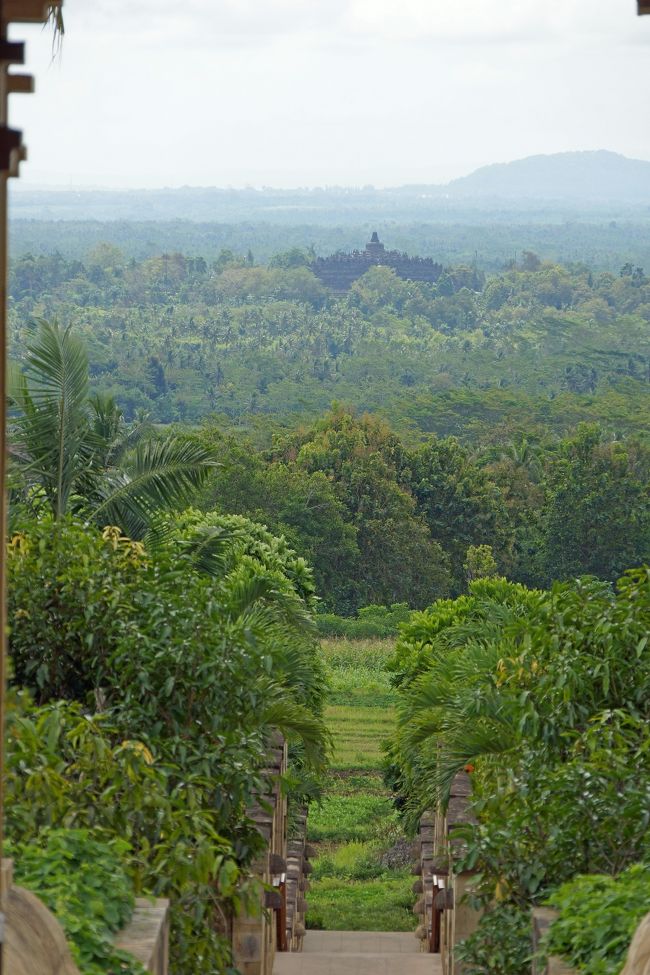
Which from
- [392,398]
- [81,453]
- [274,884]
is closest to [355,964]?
[274,884]

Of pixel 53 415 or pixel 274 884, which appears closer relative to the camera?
pixel 274 884

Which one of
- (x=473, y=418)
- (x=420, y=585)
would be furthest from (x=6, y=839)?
(x=473, y=418)

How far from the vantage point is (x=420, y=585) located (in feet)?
167

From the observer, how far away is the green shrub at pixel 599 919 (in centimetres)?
724

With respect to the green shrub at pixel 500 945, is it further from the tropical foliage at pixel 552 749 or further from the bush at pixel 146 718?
the bush at pixel 146 718

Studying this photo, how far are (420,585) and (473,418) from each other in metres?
27.0

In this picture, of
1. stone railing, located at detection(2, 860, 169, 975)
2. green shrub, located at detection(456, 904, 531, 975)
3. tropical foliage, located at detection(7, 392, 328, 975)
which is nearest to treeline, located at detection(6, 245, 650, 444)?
tropical foliage, located at detection(7, 392, 328, 975)

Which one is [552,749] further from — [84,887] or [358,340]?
[358,340]

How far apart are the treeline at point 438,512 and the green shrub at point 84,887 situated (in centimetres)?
3853

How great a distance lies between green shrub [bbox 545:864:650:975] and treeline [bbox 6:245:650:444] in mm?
55377

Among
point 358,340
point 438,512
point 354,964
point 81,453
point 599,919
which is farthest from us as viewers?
point 358,340

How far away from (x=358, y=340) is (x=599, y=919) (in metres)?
114

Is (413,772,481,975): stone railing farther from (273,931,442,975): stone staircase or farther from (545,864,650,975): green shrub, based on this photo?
(545,864,650,975): green shrub

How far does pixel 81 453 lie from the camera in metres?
16.4
